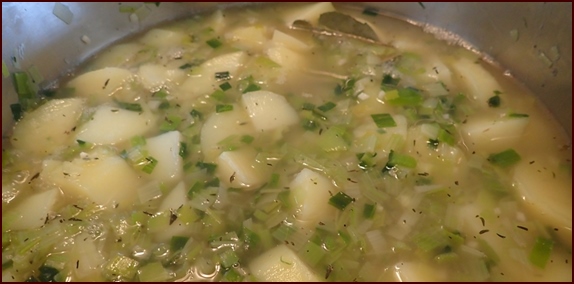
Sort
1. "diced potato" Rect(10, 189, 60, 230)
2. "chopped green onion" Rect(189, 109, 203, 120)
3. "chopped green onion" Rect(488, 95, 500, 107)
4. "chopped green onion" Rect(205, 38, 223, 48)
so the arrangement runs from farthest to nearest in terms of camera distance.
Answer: "chopped green onion" Rect(205, 38, 223, 48) → "chopped green onion" Rect(488, 95, 500, 107) → "chopped green onion" Rect(189, 109, 203, 120) → "diced potato" Rect(10, 189, 60, 230)

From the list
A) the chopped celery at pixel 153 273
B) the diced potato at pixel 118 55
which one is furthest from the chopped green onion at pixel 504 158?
the diced potato at pixel 118 55

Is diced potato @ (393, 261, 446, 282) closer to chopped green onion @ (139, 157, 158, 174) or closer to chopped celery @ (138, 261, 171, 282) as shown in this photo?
chopped celery @ (138, 261, 171, 282)

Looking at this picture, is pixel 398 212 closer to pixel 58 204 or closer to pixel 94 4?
pixel 58 204

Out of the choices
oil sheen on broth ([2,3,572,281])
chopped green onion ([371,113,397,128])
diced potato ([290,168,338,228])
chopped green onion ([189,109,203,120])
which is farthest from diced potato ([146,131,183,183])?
chopped green onion ([371,113,397,128])

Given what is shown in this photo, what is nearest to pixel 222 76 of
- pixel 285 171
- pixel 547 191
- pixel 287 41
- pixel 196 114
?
pixel 196 114

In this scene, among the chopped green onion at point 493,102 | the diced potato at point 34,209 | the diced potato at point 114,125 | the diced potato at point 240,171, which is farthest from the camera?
the chopped green onion at point 493,102

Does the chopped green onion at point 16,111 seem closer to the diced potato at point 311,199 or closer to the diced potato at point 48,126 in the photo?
the diced potato at point 48,126

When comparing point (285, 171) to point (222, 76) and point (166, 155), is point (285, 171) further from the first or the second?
point (222, 76)
